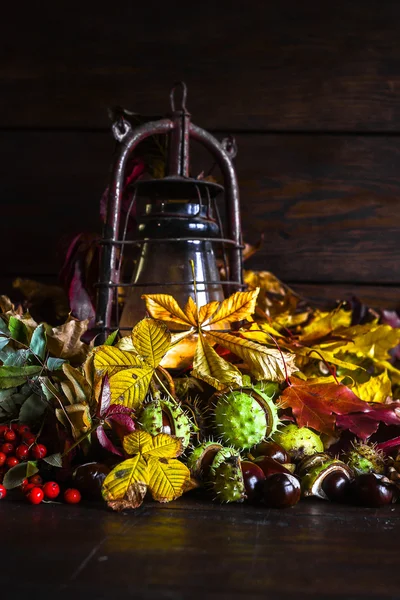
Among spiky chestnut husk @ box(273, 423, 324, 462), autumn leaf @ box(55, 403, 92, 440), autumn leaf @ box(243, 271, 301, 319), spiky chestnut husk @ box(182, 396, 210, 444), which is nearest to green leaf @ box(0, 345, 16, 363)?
autumn leaf @ box(55, 403, 92, 440)

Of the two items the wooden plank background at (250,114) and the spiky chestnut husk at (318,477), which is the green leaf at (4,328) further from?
the wooden plank background at (250,114)

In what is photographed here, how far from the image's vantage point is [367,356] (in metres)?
1.00

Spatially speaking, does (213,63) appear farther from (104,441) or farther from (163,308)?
(104,441)

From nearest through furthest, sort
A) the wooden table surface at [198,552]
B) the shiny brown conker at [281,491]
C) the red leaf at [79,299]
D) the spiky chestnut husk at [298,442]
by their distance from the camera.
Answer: the wooden table surface at [198,552], the shiny brown conker at [281,491], the spiky chestnut husk at [298,442], the red leaf at [79,299]

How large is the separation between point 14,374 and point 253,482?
0.28 metres

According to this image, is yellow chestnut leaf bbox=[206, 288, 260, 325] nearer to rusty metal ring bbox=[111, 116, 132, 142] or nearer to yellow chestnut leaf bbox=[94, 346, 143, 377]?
yellow chestnut leaf bbox=[94, 346, 143, 377]

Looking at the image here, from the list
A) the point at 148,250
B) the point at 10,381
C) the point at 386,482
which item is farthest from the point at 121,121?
the point at 386,482

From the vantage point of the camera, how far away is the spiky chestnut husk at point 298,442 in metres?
0.74

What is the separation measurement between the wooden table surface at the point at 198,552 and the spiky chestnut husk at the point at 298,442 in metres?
0.08

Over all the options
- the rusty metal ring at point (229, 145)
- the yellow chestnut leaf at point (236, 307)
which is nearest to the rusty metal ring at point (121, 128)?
the rusty metal ring at point (229, 145)

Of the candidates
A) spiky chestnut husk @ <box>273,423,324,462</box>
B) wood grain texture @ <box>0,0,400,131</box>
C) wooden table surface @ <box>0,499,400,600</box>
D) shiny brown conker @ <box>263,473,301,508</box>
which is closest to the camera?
wooden table surface @ <box>0,499,400,600</box>

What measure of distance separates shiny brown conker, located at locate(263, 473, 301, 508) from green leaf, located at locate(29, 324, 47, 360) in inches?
11.2

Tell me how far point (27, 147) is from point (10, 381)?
2.20ft

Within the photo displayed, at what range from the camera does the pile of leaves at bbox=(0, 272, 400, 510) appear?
66 cm
